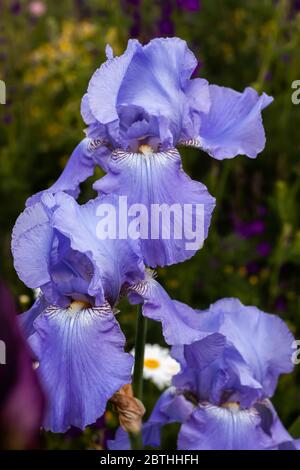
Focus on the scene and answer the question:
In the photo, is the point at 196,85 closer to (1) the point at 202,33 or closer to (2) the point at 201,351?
(2) the point at 201,351

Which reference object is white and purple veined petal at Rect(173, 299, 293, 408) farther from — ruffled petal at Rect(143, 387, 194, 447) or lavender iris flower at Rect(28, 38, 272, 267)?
lavender iris flower at Rect(28, 38, 272, 267)

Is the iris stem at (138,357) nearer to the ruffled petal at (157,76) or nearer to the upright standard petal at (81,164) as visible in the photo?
the upright standard petal at (81,164)

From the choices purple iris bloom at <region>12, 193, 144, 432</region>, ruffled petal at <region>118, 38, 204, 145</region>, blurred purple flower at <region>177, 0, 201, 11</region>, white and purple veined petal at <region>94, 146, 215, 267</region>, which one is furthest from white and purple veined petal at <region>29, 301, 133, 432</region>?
A: blurred purple flower at <region>177, 0, 201, 11</region>

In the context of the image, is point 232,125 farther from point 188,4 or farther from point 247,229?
point 188,4

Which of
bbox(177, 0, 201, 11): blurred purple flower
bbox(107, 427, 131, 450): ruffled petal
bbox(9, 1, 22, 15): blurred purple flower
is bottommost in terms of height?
bbox(107, 427, 131, 450): ruffled petal

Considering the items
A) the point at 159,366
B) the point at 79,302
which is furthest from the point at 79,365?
the point at 159,366

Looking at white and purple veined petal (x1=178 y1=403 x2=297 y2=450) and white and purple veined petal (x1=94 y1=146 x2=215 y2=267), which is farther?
white and purple veined petal (x1=178 y1=403 x2=297 y2=450)
